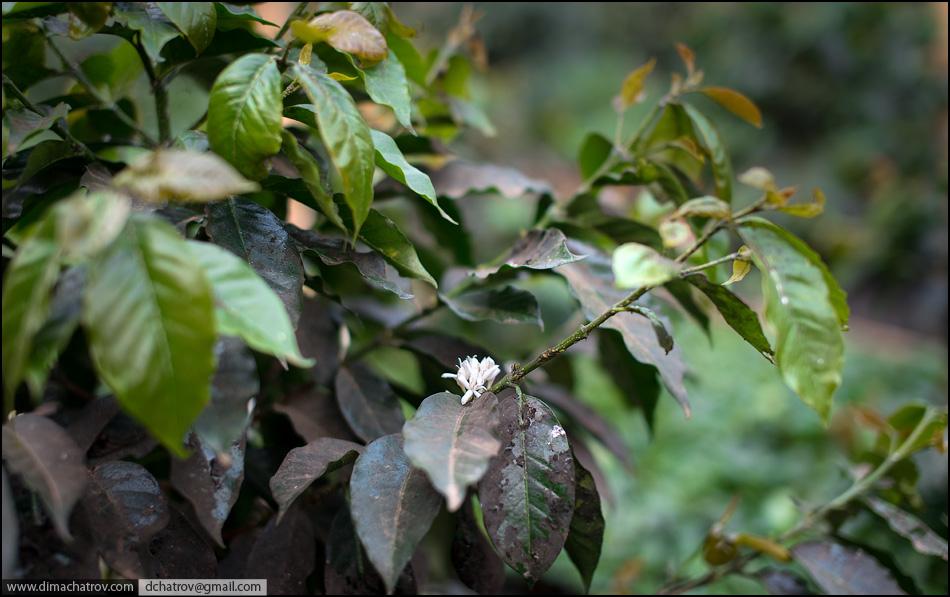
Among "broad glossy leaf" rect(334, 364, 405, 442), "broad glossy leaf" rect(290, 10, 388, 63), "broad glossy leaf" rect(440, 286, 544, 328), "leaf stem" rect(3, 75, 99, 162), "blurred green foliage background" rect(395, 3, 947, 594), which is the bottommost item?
"blurred green foliage background" rect(395, 3, 947, 594)

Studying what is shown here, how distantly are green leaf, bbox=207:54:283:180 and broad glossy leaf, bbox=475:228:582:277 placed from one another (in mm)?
246

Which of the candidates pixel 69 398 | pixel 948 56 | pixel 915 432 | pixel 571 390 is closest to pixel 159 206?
pixel 69 398

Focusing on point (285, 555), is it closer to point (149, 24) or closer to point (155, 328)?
point (155, 328)

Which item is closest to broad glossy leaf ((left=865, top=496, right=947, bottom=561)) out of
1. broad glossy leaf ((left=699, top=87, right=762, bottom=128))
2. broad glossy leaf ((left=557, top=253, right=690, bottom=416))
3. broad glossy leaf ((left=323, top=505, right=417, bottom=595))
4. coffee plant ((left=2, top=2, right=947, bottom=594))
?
coffee plant ((left=2, top=2, right=947, bottom=594))

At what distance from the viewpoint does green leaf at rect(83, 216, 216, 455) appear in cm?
41

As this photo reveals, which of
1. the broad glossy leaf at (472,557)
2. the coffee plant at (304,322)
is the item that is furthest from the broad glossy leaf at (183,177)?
the broad glossy leaf at (472,557)

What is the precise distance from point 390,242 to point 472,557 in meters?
0.32

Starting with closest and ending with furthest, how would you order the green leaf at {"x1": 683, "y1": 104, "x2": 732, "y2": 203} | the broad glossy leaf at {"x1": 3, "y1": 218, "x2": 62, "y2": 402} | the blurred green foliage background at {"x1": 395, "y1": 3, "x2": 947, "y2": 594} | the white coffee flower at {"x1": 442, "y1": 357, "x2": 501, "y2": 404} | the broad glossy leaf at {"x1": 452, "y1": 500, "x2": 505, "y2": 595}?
the broad glossy leaf at {"x1": 3, "y1": 218, "x2": 62, "y2": 402}
the white coffee flower at {"x1": 442, "y1": 357, "x2": 501, "y2": 404}
the broad glossy leaf at {"x1": 452, "y1": 500, "x2": 505, "y2": 595}
the green leaf at {"x1": 683, "y1": 104, "x2": 732, "y2": 203}
the blurred green foliage background at {"x1": 395, "y1": 3, "x2": 947, "y2": 594}

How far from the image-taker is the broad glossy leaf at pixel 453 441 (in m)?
0.47

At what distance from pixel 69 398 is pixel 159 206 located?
0.31 metres

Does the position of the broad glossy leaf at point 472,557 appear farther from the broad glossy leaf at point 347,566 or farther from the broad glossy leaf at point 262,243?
the broad glossy leaf at point 262,243

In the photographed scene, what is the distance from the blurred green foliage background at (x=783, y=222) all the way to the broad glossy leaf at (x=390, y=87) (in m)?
0.22

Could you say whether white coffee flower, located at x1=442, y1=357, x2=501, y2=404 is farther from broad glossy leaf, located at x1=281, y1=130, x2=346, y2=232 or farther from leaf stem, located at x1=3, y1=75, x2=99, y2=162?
leaf stem, located at x1=3, y1=75, x2=99, y2=162

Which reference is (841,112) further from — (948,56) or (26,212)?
(26,212)
